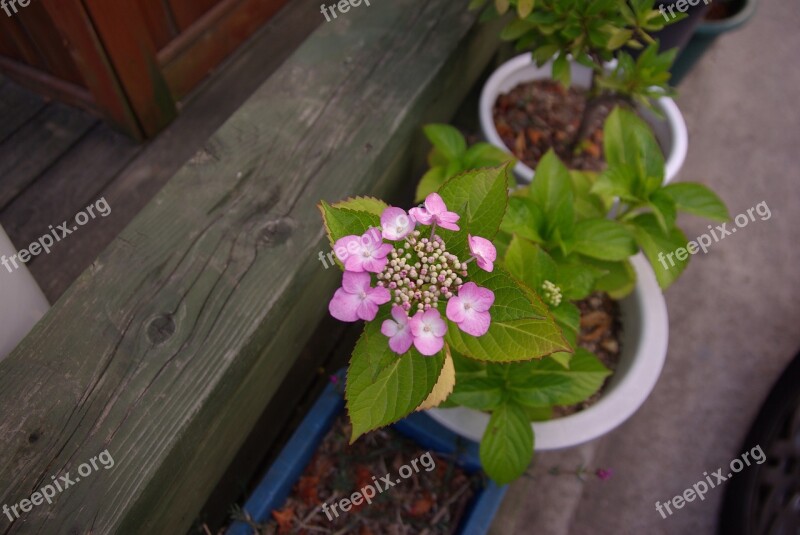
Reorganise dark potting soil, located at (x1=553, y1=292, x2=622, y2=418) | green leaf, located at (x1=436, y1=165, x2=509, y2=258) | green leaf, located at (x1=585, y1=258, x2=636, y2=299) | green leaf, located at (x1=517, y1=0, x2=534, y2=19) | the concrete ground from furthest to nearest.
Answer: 1. the concrete ground
2. dark potting soil, located at (x1=553, y1=292, x2=622, y2=418)
3. green leaf, located at (x1=585, y1=258, x2=636, y2=299)
4. green leaf, located at (x1=517, y1=0, x2=534, y2=19)
5. green leaf, located at (x1=436, y1=165, x2=509, y2=258)

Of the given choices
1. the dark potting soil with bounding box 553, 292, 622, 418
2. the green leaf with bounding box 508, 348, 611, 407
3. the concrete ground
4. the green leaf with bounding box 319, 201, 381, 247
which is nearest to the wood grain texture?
the green leaf with bounding box 319, 201, 381, 247

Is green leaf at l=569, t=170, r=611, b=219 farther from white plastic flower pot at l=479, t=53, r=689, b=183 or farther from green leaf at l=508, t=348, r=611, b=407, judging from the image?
green leaf at l=508, t=348, r=611, b=407

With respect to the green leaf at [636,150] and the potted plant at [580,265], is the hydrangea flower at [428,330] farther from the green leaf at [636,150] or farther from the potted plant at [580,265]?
the green leaf at [636,150]

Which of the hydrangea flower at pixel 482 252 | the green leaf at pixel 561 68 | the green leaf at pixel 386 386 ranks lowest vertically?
the green leaf at pixel 561 68

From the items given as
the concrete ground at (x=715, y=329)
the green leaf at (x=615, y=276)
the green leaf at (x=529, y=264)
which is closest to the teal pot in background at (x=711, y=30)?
the concrete ground at (x=715, y=329)

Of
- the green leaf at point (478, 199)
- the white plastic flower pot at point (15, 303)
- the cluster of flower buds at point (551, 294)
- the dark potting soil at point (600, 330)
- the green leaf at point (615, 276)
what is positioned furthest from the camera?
the dark potting soil at point (600, 330)

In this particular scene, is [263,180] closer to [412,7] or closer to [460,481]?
[412,7]

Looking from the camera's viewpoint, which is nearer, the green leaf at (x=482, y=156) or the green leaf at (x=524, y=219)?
the green leaf at (x=524, y=219)

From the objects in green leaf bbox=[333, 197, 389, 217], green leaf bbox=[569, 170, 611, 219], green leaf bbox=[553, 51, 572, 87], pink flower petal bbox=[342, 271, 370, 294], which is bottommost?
green leaf bbox=[569, 170, 611, 219]

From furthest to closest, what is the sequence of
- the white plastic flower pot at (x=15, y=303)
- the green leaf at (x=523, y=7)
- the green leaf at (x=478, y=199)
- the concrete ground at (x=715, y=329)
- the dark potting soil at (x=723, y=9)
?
the dark potting soil at (x=723, y=9) → the concrete ground at (x=715, y=329) → the green leaf at (x=523, y=7) → the white plastic flower pot at (x=15, y=303) → the green leaf at (x=478, y=199)
